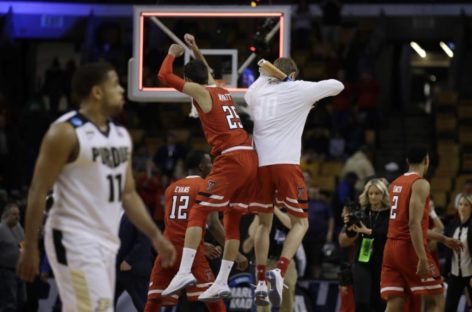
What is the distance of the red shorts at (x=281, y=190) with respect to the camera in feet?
38.0

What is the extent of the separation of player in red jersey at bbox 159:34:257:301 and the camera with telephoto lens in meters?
2.49

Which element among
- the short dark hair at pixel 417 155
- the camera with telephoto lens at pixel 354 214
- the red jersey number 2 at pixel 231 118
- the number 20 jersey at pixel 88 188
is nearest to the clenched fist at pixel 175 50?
the red jersey number 2 at pixel 231 118

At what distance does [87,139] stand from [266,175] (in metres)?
3.62

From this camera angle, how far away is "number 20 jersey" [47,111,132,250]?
8.23m

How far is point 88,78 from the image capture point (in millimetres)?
8430

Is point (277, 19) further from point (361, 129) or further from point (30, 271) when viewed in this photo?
point (361, 129)

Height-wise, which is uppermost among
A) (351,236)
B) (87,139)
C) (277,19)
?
(277,19)

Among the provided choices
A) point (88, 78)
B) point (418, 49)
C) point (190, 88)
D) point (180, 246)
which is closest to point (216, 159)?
point (190, 88)

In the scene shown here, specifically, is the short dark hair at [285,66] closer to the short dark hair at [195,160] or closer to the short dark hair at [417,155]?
the short dark hair at [195,160]

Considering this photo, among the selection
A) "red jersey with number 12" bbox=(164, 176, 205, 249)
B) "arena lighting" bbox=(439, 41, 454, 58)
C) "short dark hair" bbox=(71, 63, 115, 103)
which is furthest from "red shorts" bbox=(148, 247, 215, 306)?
"arena lighting" bbox=(439, 41, 454, 58)

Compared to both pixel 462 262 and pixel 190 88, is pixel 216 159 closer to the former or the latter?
pixel 190 88

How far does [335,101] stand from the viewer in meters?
26.0

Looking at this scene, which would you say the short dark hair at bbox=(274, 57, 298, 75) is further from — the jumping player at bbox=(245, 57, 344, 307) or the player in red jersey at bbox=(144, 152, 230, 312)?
the player in red jersey at bbox=(144, 152, 230, 312)

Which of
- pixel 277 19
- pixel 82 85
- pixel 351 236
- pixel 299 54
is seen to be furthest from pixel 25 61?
pixel 82 85
